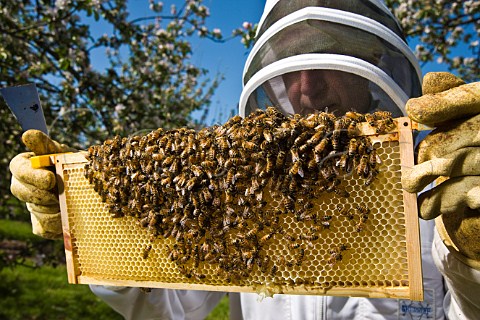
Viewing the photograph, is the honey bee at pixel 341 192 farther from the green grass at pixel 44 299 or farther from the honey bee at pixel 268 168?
the green grass at pixel 44 299

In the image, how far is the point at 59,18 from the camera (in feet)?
19.1

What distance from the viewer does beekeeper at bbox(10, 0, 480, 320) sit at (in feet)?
5.61

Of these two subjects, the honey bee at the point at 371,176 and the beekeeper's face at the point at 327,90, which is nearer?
the honey bee at the point at 371,176

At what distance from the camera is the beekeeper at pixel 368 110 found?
171 centimetres

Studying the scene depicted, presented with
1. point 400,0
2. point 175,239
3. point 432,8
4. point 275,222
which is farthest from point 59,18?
point 432,8

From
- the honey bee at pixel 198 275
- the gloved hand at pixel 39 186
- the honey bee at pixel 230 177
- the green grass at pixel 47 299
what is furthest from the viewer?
the green grass at pixel 47 299

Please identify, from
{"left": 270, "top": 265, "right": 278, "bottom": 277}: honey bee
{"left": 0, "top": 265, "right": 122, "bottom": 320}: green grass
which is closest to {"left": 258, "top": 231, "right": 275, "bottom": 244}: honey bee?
{"left": 270, "top": 265, "right": 278, "bottom": 277}: honey bee

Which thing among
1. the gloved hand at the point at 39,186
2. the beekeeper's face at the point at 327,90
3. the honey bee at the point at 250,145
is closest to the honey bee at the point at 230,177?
the honey bee at the point at 250,145

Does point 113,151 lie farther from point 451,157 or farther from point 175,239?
point 451,157

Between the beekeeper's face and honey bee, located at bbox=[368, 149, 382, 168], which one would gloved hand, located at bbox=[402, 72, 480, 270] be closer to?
honey bee, located at bbox=[368, 149, 382, 168]

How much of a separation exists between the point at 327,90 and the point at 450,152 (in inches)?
40.2

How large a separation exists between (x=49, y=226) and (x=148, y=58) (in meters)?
5.47

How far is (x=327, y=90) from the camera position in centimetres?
257

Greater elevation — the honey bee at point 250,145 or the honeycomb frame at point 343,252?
the honey bee at point 250,145
